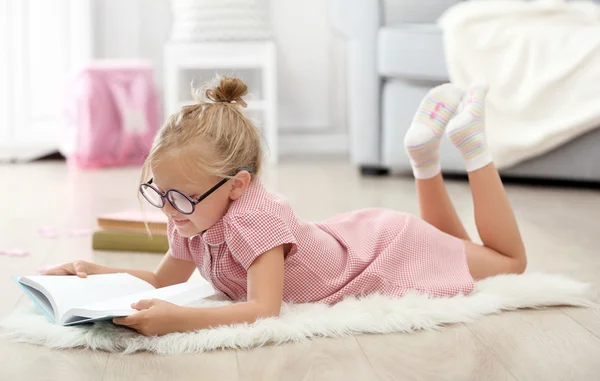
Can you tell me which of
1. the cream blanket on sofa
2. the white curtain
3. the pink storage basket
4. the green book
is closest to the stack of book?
the green book

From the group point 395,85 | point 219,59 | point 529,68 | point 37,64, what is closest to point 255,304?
point 529,68

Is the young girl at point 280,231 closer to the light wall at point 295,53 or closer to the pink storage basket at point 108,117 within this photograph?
the pink storage basket at point 108,117

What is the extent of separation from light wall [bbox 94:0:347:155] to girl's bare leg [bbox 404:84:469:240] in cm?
238

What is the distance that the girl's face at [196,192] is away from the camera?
1127mm

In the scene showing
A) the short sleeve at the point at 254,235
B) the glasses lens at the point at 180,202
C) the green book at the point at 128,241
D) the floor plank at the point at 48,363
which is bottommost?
the green book at the point at 128,241

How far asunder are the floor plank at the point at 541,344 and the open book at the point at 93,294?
422mm

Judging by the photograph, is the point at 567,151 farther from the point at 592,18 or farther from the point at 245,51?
the point at 245,51

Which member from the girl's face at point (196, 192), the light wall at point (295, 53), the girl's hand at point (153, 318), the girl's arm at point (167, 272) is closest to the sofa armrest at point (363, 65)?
the light wall at point (295, 53)

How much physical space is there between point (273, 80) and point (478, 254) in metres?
2.12

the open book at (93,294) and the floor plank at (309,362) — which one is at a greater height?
the open book at (93,294)

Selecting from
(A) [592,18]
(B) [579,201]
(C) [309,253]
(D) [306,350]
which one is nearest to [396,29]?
(A) [592,18]

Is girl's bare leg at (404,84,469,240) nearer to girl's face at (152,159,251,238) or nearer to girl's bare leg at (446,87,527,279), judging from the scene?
girl's bare leg at (446,87,527,279)

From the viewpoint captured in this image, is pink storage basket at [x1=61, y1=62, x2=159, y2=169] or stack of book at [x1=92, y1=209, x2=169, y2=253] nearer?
stack of book at [x1=92, y1=209, x2=169, y2=253]

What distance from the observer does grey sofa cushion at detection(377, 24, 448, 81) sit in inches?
106
